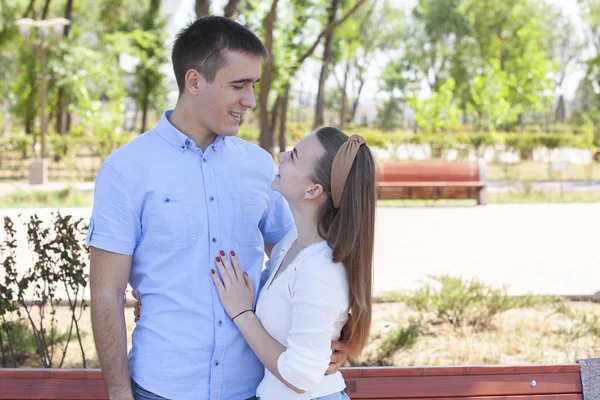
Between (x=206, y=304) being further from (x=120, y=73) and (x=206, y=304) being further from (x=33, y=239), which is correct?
(x=120, y=73)

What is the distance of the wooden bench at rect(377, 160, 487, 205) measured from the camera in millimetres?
16094

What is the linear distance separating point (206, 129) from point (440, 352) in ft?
12.0

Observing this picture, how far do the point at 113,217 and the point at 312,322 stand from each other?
57 cm

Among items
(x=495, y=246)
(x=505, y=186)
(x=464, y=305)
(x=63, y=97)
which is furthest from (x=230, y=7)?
(x=63, y=97)

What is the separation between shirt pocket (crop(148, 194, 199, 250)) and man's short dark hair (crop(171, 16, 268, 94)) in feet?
1.12

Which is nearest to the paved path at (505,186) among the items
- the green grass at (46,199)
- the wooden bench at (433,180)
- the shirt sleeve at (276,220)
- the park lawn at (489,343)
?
the green grass at (46,199)

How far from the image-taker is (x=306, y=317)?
1973 mm

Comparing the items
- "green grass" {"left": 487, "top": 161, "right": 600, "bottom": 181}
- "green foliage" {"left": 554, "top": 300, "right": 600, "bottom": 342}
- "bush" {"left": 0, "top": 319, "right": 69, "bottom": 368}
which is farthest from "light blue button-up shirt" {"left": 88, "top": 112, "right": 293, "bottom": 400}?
"green grass" {"left": 487, "top": 161, "right": 600, "bottom": 181}

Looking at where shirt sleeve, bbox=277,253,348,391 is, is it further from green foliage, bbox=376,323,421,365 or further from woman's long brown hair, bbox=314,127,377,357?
green foliage, bbox=376,323,421,365

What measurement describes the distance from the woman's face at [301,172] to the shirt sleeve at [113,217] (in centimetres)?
40

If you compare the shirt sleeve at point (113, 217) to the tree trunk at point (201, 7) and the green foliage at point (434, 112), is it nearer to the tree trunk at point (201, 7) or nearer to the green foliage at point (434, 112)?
the tree trunk at point (201, 7)

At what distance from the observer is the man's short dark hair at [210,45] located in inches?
85.4

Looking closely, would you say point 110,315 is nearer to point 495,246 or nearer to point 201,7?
point 201,7

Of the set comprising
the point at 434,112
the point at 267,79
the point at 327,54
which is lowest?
Answer: the point at 267,79
